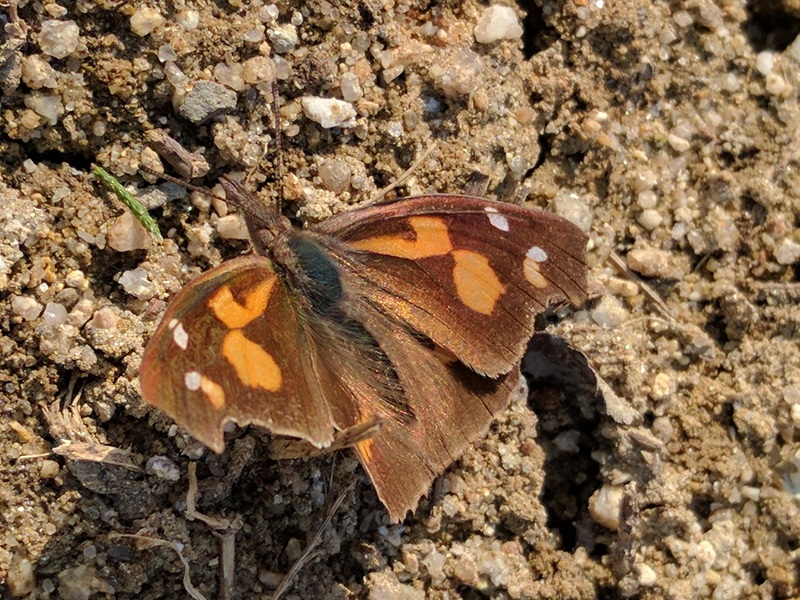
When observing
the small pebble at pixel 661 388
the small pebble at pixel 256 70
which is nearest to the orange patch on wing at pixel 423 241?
the small pebble at pixel 256 70

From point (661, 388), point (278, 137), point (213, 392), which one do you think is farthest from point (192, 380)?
point (661, 388)

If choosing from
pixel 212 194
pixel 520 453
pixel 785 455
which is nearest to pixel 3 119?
pixel 212 194

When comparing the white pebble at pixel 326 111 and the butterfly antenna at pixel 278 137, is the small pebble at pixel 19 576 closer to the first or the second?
the butterfly antenna at pixel 278 137

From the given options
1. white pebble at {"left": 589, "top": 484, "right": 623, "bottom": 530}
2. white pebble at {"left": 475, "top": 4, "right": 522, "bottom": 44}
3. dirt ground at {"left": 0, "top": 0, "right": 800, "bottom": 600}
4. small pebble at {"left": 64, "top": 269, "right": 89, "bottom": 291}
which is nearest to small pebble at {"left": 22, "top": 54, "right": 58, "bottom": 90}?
dirt ground at {"left": 0, "top": 0, "right": 800, "bottom": 600}

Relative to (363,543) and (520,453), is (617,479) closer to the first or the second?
(520,453)

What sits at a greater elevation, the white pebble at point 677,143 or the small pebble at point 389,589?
the white pebble at point 677,143
